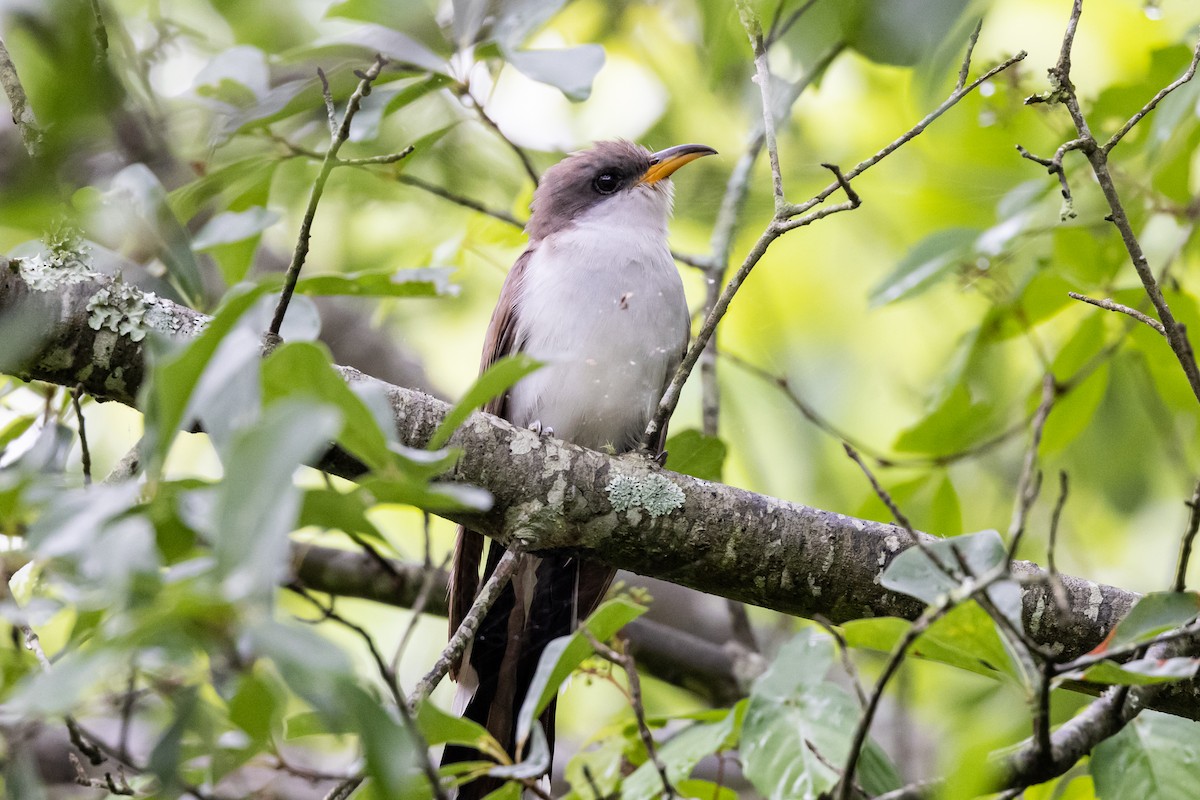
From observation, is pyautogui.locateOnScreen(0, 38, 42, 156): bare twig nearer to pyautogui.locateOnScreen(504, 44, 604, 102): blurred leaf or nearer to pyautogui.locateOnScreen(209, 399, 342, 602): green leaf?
pyautogui.locateOnScreen(504, 44, 604, 102): blurred leaf

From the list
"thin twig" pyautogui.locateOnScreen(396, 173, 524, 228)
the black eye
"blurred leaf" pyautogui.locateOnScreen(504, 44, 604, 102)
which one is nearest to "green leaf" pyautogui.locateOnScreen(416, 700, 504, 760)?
"blurred leaf" pyautogui.locateOnScreen(504, 44, 604, 102)

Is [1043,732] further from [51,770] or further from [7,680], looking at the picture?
[51,770]

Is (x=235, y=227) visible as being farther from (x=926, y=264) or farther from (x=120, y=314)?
(x=926, y=264)

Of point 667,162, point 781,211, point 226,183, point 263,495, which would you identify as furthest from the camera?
point 667,162

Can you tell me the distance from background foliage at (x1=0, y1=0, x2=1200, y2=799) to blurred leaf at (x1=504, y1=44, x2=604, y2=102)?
0.04 feet

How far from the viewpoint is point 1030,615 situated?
2627mm

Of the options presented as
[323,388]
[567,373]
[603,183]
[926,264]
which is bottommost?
[323,388]

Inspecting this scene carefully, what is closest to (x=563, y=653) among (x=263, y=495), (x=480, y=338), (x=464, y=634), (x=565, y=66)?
(x=464, y=634)

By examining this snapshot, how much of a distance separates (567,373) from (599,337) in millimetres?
166

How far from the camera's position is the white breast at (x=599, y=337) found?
149 inches

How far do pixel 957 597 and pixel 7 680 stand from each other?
158 cm

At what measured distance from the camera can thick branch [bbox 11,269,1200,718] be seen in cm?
251

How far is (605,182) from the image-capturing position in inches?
179

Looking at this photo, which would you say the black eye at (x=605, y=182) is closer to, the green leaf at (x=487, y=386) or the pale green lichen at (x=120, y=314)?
the pale green lichen at (x=120, y=314)
